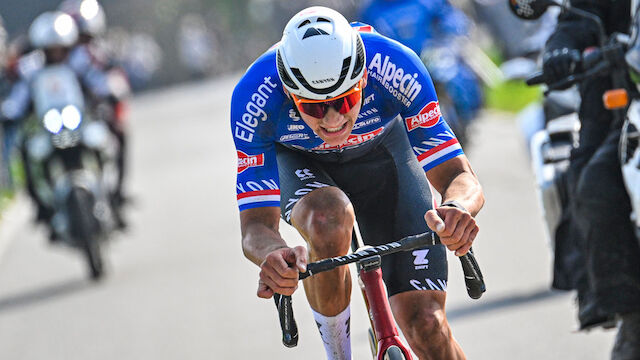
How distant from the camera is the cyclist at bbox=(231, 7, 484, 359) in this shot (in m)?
5.14

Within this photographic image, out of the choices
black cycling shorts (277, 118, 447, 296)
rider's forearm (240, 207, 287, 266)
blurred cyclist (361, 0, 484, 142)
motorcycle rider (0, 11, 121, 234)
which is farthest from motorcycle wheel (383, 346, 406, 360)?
blurred cyclist (361, 0, 484, 142)

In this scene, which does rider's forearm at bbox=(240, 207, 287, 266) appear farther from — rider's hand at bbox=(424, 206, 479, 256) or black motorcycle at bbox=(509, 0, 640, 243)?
black motorcycle at bbox=(509, 0, 640, 243)

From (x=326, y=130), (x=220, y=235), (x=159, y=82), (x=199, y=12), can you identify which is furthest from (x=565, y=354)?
(x=199, y=12)

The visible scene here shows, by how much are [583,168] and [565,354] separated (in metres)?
1.34

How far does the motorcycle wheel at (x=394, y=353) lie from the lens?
514 centimetres

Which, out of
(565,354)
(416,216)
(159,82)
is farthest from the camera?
(159,82)

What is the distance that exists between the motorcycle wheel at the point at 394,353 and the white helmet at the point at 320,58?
99 cm

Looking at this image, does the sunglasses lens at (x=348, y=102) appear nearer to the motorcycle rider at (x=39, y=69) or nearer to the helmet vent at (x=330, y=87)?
the helmet vent at (x=330, y=87)

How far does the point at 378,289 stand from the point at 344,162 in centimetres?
86

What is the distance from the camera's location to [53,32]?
531 inches

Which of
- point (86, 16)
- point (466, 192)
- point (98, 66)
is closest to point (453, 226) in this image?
point (466, 192)

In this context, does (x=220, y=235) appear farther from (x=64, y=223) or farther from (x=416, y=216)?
(x=416, y=216)

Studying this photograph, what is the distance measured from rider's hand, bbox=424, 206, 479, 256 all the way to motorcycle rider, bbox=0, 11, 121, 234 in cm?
890

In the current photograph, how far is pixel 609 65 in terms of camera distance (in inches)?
257
